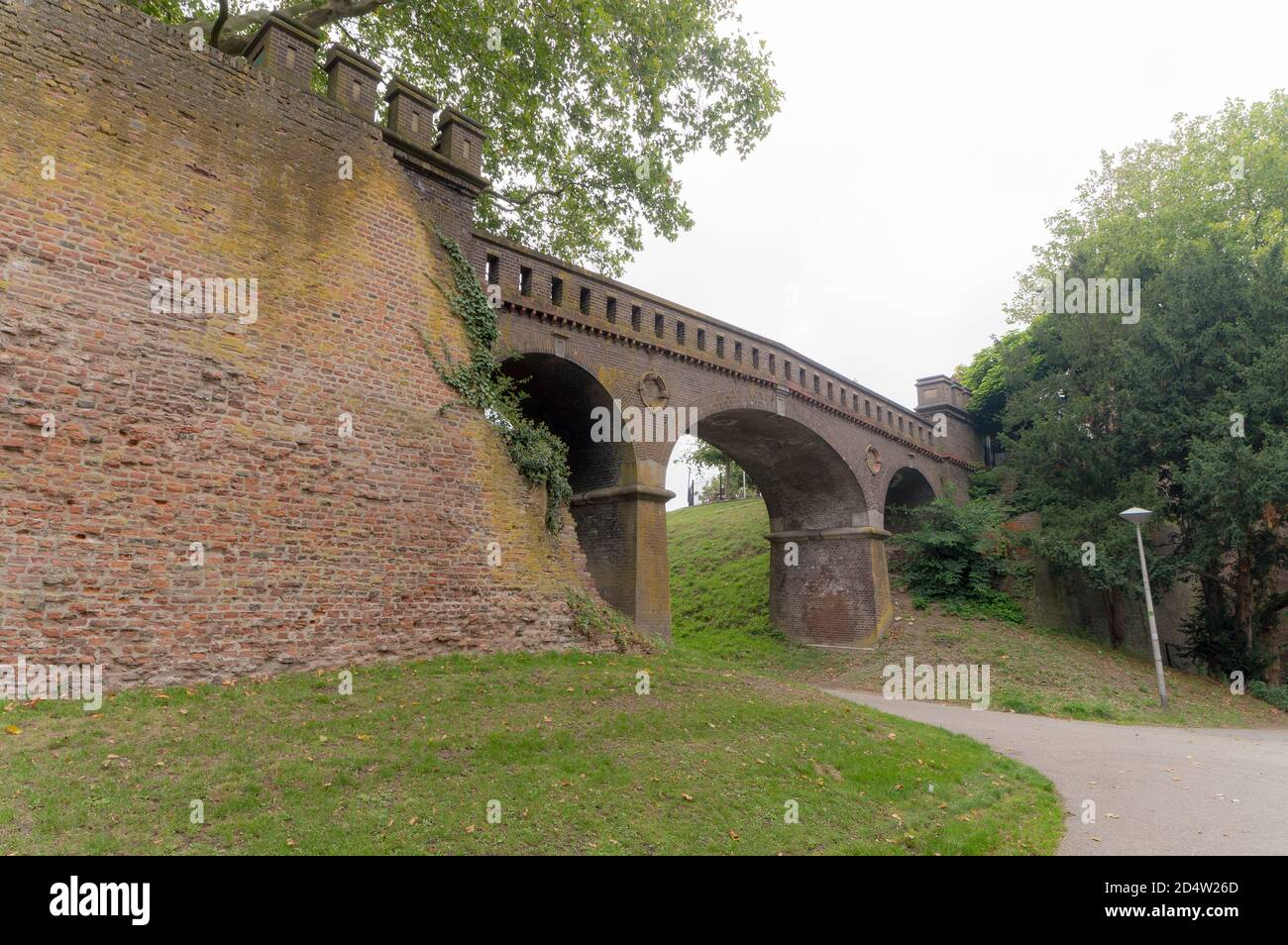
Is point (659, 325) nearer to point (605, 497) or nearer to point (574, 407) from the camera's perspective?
point (574, 407)

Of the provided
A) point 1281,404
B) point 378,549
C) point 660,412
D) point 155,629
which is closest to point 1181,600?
point 1281,404

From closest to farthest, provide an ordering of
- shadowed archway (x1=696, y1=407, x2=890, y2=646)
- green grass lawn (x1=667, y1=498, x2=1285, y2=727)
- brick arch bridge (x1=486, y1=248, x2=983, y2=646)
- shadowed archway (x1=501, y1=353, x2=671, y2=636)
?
brick arch bridge (x1=486, y1=248, x2=983, y2=646), shadowed archway (x1=501, y1=353, x2=671, y2=636), green grass lawn (x1=667, y1=498, x2=1285, y2=727), shadowed archway (x1=696, y1=407, x2=890, y2=646)

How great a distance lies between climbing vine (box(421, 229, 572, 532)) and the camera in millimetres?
11008

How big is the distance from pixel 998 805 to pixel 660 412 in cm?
1086

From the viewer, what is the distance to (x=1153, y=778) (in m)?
9.20

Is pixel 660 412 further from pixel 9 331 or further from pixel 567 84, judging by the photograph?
pixel 9 331

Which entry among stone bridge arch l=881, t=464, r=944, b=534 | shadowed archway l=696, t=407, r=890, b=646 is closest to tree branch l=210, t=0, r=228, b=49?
shadowed archway l=696, t=407, r=890, b=646

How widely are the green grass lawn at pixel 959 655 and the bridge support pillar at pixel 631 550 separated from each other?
12.9 ft

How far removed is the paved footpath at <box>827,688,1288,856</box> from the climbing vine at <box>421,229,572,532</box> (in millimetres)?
7706

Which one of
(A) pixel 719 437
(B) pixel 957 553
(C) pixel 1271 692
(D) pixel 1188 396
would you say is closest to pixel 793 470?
(A) pixel 719 437

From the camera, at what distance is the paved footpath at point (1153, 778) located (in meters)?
6.56

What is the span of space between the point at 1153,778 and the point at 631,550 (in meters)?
9.28

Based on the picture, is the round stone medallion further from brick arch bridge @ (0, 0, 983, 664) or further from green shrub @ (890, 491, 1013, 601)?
green shrub @ (890, 491, 1013, 601)

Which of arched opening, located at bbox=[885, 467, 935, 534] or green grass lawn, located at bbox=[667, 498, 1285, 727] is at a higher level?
arched opening, located at bbox=[885, 467, 935, 534]
